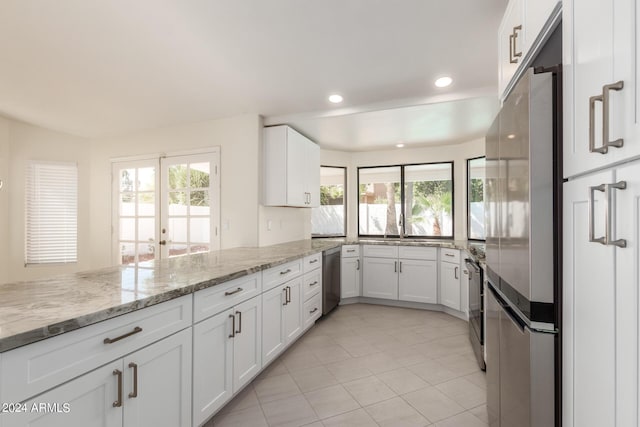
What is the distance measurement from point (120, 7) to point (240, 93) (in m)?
1.25

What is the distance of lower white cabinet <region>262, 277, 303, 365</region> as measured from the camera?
230 centimetres

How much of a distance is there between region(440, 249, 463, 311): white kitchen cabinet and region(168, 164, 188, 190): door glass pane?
3428 mm

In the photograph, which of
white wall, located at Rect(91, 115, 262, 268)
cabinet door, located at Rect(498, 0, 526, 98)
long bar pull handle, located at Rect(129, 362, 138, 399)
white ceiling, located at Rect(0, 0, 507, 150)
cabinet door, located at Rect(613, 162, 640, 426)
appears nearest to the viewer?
cabinet door, located at Rect(613, 162, 640, 426)

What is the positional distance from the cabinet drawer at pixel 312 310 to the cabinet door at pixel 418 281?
128 cm

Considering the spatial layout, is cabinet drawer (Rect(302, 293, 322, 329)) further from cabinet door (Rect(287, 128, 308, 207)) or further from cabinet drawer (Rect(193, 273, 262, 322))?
cabinet door (Rect(287, 128, 308, 207))

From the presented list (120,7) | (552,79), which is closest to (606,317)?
(552,79)

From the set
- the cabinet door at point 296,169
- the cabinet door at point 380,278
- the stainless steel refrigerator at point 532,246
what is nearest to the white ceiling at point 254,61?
the cabinet door at point 296,169

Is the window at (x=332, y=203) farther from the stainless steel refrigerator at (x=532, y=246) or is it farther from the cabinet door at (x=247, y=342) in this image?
the stainless steel refrigerator at (x=532, y=246)

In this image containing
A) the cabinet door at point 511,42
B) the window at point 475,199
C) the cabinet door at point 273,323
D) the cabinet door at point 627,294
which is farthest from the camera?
the window at point 475,199

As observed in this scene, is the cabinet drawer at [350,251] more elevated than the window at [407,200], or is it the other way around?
the window at [407,200]

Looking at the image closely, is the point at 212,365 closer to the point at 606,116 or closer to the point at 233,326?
the point at 233,326

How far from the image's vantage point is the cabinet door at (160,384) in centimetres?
125

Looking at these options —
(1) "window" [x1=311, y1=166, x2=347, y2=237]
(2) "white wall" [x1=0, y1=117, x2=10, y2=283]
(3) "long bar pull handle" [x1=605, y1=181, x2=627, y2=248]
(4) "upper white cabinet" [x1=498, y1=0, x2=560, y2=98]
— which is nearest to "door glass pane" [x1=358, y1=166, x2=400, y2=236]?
(1) "window" [x1=311, y1=166, x2=347, y2=237]

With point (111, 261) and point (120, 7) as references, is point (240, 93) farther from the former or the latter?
point (111, 261)
